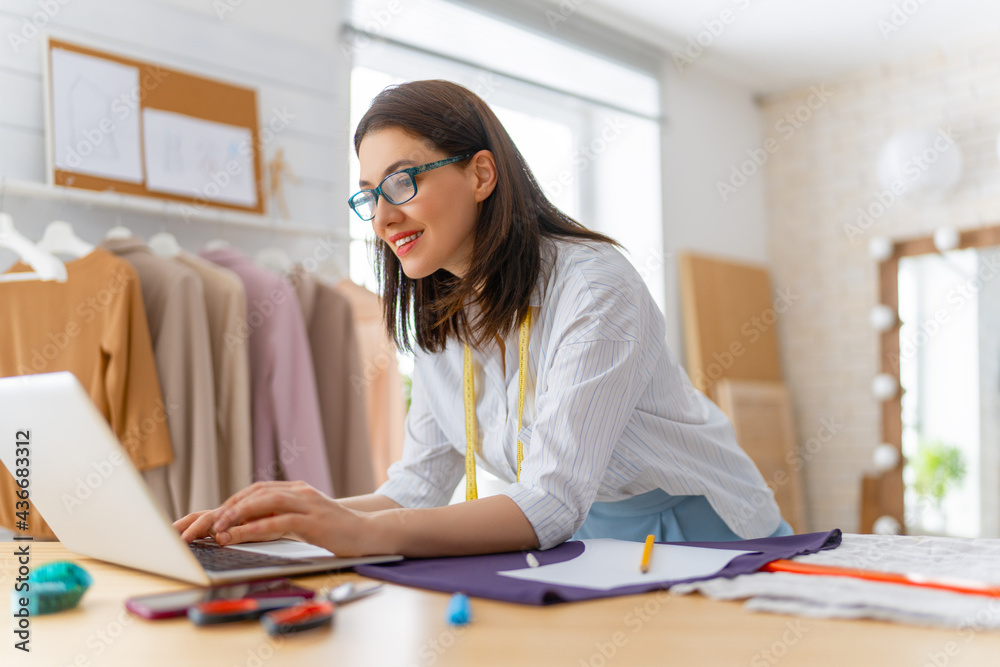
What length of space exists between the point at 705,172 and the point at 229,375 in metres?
2.91

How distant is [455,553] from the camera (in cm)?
93

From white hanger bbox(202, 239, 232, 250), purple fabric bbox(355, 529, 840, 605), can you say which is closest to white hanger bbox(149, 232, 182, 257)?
white hanger bbox(202, 239, 232, 250)

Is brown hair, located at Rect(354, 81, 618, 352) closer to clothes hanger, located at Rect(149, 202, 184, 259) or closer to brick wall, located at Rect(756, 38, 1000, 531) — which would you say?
clothes hanger, located at Rect(149, 202, 184, 259)

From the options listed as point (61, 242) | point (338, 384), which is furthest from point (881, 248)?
point (61, 242)

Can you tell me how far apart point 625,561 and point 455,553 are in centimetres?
18

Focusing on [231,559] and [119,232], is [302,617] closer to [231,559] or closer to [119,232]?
[231,559]

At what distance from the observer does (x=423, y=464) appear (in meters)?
1.41

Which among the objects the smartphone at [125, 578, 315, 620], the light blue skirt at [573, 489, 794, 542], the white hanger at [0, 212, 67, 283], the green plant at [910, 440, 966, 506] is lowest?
the green plant at [910, 440, 966, 506]

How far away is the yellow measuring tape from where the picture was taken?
1232mm

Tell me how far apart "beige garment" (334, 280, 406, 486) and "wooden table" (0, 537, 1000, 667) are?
184 cm

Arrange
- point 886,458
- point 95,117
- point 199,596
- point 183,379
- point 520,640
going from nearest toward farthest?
point 520,640 → point 199,596 → point 183,379 → point 95,117 → point 886,458

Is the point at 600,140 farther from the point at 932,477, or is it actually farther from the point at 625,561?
the point at 625,561

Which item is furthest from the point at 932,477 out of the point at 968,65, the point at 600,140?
the point at 600,140

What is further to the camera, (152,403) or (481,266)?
(152,403)
